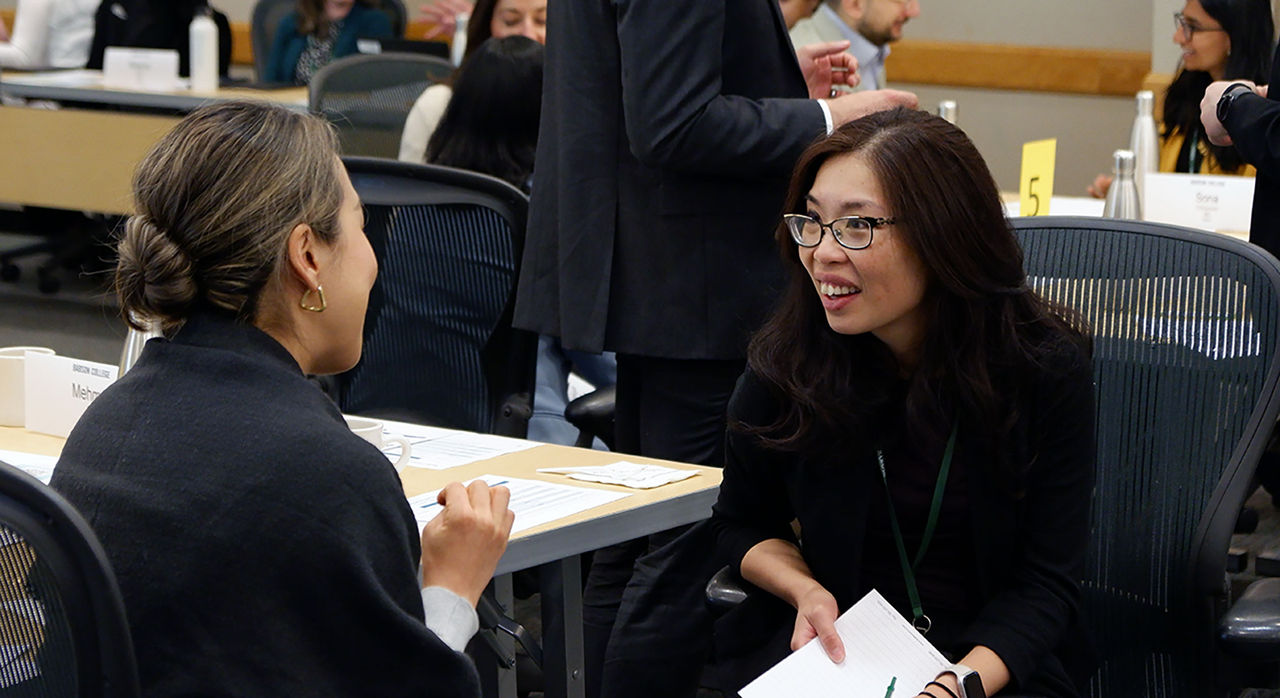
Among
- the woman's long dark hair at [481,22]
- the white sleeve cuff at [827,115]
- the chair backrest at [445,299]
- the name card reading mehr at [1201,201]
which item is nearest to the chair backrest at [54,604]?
the white sleeve cuff at [827,115]

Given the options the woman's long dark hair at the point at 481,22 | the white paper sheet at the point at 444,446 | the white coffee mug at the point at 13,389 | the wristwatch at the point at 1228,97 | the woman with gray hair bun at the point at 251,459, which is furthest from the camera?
the woman's long dark hair at the point at 481,22

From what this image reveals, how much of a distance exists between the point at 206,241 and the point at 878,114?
2.50 feet

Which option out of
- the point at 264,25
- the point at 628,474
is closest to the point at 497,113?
the point at 628,474

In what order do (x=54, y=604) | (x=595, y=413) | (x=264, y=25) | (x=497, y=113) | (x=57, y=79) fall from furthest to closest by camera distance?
(x=264, y=25) < (x=57, y=79) < (x=497, y=113) < (x=595, y=413) < (x=54, y=604)

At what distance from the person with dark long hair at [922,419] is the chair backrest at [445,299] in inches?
37.2

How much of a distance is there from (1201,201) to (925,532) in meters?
1.88

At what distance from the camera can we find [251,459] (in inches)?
49.1

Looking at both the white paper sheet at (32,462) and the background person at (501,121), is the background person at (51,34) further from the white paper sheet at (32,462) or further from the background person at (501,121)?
the white paper sheet at (32,462)

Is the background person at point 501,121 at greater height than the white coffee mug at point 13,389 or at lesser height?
greater

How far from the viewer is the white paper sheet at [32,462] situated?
1.89 m

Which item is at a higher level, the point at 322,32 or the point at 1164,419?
the point at 322,32

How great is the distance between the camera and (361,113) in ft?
13.1

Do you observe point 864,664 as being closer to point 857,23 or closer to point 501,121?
point 501,121

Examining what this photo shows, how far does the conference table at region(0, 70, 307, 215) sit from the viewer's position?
5590 mm
